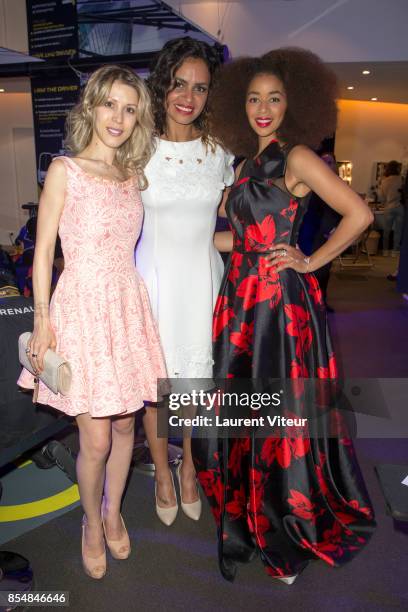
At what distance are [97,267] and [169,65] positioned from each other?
3.02 ft

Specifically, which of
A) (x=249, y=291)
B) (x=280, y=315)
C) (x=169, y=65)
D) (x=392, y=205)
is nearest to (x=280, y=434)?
(x=280, y=315)

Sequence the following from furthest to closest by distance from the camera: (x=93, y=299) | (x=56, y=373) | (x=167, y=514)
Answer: (x=167, y=514), (x=93, y=299), (x=56, y=373)

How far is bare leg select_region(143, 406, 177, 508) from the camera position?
229cm

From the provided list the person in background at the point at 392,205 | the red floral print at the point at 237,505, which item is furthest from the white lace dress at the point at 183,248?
the person in background at the point at 392,205

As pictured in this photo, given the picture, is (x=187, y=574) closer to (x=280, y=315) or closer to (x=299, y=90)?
(x=280, y=315)

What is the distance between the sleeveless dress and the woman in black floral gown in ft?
1.57

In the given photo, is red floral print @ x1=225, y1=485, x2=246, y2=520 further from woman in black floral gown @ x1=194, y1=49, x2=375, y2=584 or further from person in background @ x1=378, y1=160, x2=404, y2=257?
person in background @ x1=378, y1=160, x2=404, y2=257

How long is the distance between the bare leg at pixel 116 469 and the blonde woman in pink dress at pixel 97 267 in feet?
0.46

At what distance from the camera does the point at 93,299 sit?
1.76 meters

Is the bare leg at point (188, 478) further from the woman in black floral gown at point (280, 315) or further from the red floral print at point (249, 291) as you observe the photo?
the red floral print at point (249, 291)

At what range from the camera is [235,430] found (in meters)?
2.11

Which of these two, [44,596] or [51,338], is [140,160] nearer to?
[51,338]

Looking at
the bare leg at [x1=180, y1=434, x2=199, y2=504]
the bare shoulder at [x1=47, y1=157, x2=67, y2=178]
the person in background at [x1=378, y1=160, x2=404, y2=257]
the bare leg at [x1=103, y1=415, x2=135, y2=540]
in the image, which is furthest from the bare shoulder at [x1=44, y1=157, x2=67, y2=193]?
the person in background at [x1=378, y1=160, x2=404, y2=257]

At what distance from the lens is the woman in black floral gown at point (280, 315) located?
1921mm
